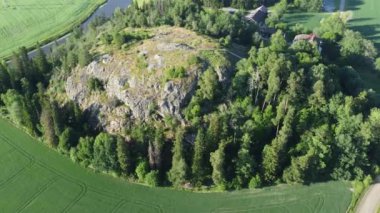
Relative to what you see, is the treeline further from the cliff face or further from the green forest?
the cliff face

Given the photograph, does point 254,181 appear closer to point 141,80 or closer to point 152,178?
point 152,178

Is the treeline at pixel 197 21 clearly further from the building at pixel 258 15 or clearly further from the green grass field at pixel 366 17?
the green grass field at pixel 366 17

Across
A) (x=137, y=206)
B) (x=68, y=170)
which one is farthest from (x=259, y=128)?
(x=68, y=170)

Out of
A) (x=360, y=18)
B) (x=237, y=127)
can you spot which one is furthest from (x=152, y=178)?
(x=360, y=18)

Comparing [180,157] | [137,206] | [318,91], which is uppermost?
[318,91]

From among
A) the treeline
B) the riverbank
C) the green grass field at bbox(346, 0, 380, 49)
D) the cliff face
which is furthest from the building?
the riverbank

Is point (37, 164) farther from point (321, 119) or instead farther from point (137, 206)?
point (321, 119)
